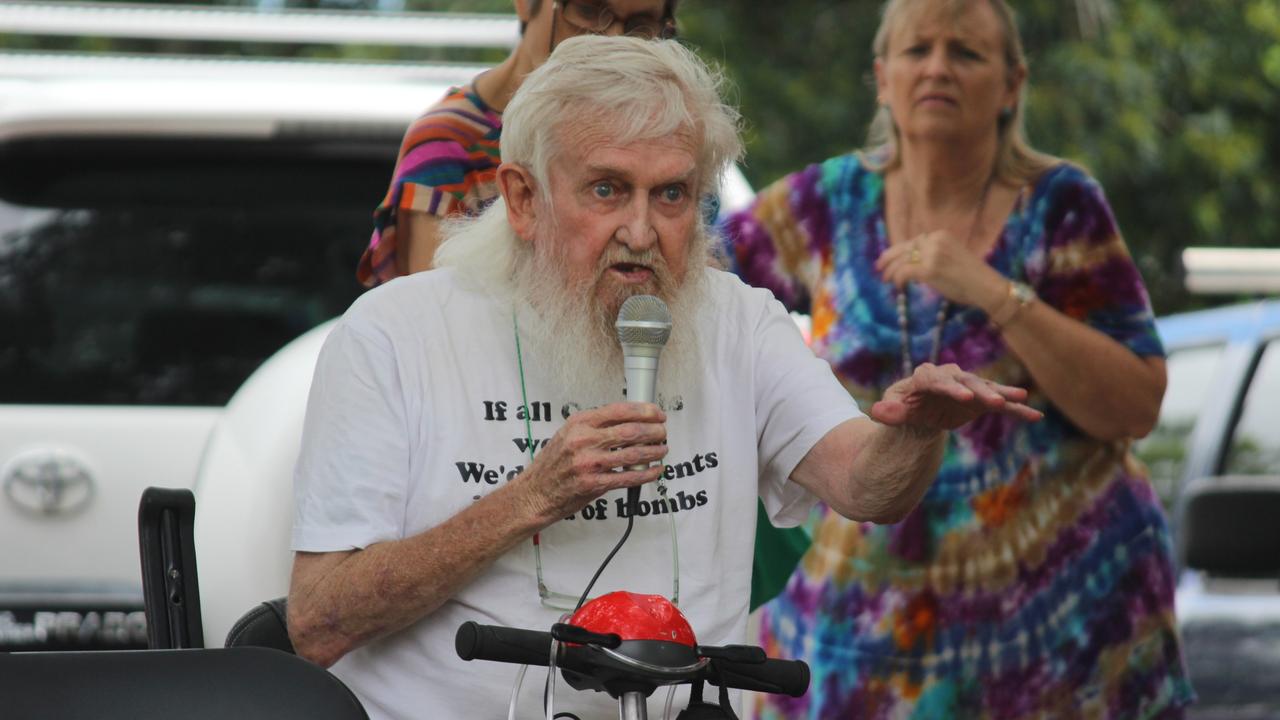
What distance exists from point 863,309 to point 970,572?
0.54m

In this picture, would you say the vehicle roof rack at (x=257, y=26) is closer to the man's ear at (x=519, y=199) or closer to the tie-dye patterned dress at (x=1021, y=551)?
the tie-dye patterned dress at (x=1021, y=551)

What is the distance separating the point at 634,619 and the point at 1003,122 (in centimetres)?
198

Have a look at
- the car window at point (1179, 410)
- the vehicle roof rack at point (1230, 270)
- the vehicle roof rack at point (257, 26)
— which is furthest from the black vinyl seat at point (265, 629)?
the car window at point (1179, 410)

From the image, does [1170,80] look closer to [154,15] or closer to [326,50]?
[326,50]

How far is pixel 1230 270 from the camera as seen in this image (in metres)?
5.12

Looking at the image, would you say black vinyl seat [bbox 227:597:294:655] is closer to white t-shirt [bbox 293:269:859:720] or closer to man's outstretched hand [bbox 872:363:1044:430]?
white t-shirt [bbox 293:269:859:720]

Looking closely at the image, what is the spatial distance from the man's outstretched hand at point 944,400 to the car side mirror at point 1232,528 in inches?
69.4

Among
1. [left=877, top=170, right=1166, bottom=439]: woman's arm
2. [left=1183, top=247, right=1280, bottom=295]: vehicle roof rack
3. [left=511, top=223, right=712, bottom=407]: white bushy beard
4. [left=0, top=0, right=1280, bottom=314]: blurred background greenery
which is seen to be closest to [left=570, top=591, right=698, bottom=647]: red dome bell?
[left=511, top=223, right=712, bottom=407]: white bushy beard

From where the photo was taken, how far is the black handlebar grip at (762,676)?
84.1 inches

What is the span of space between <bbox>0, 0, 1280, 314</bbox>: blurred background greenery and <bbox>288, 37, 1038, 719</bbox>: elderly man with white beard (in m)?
6.84

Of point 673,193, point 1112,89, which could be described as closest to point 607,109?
point 673,193

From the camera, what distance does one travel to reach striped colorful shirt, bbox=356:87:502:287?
3.15 metres

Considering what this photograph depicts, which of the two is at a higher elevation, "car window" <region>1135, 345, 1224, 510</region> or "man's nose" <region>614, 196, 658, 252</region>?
"man's nose" <region>614, 196, 658, 252</region>

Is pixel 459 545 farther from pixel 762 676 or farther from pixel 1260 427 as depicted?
pixel 1260 427
